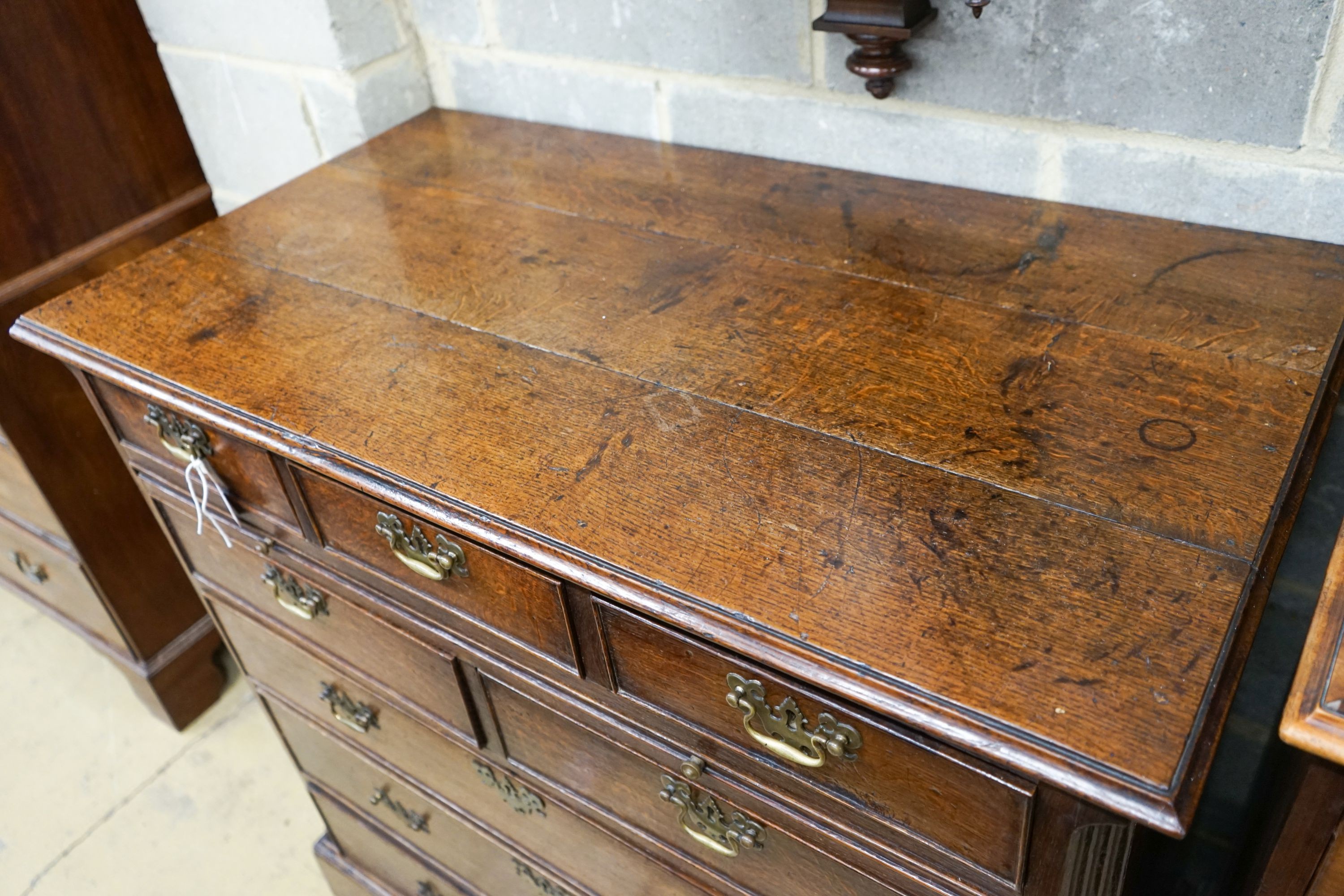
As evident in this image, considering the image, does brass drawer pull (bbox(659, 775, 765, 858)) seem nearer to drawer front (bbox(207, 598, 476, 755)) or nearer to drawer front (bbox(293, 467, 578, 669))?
drawer front (bbox(293, 467, 578, 669))

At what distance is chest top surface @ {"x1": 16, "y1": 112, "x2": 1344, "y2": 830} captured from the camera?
1.90 feet

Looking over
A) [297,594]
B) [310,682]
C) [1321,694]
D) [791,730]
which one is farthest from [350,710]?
[1321,694]

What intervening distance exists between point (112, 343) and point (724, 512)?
0.65 meters

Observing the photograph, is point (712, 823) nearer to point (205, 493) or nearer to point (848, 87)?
point (205, 493)

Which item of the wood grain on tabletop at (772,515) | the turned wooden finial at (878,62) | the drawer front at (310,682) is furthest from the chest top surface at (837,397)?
the drawer front at (310,682)

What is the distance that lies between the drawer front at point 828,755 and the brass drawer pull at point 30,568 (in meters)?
1.52

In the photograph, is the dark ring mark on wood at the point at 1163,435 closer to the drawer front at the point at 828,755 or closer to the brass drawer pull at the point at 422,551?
the drawer front at the point at 828,755

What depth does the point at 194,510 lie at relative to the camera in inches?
43.8

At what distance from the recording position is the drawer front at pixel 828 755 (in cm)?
62

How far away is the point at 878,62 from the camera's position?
977mm

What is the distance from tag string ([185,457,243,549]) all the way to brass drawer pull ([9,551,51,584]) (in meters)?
0.97

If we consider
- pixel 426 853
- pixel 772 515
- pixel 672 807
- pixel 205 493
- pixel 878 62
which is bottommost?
pixel 426 853

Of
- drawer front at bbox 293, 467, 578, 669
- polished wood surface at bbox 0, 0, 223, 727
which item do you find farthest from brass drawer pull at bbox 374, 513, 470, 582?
polished wood surface at bbox 0, 0, 223, 727

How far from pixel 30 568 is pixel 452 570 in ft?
4.68
